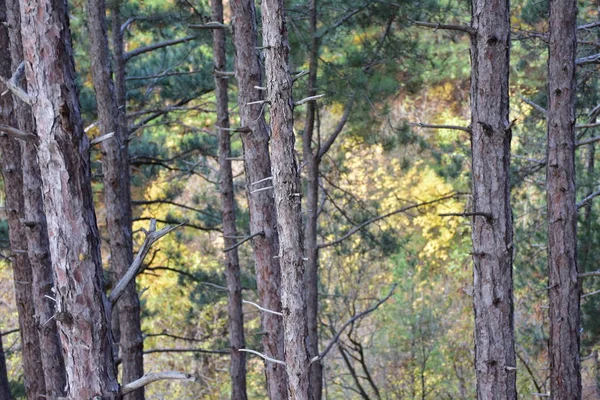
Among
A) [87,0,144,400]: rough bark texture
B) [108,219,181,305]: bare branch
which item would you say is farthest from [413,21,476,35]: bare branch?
[87,0,144,400]: rough bark texture

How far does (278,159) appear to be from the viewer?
15.4 feet

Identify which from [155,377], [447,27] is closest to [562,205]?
[447,27]

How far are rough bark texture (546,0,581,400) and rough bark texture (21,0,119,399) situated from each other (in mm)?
4221

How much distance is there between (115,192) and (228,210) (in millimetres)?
1787

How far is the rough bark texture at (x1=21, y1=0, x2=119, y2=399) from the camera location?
334cm

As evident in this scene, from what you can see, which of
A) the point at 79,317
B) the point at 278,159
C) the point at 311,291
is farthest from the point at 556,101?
the point at 79,317

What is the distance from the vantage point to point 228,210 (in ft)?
28.6

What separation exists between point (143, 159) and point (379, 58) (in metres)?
A: 4.03

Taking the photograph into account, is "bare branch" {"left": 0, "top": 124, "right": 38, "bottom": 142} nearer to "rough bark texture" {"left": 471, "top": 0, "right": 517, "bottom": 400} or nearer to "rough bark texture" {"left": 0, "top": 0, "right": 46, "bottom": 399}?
"rough bark texture" {"left": 471, "top": 0, "right": 517, "bottom": 400}

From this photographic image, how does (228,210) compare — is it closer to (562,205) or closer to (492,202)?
(562,205)

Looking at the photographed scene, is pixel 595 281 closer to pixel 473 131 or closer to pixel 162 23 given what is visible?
pixel 473 131

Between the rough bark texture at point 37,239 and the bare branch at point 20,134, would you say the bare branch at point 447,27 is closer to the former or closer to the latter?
the bare branch at point 20,134

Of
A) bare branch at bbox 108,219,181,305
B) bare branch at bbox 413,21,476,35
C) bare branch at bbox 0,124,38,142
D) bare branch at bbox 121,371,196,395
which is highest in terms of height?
bare branch at bbox 413,21,476,35

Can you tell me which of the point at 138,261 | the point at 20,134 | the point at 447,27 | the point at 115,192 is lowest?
the point at 138,261
